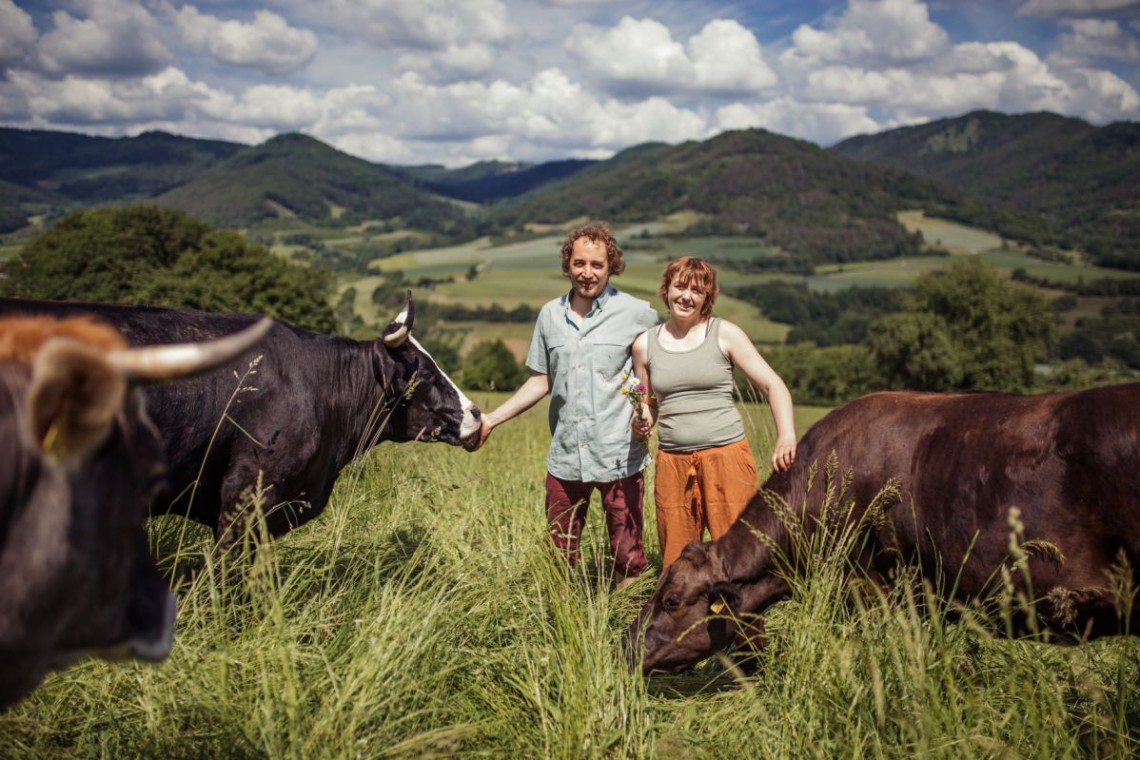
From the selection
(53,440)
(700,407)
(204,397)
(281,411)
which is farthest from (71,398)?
(700,407)

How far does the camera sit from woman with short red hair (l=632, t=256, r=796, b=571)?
15.2ft

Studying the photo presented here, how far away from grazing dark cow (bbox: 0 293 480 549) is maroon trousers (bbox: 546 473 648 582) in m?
1.00

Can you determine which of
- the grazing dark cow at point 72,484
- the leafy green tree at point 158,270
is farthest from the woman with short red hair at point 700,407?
the leafy green tree at point 158,270

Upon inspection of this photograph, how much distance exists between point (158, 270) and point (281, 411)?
156 feet

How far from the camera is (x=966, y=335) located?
195 ft

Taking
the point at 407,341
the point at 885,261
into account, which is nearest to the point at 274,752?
the point at 407,341

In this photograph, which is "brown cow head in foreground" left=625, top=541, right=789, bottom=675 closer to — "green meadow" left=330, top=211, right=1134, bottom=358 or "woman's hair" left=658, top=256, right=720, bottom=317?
"woman's hair" left=658, top=256, right=720, bottom=317

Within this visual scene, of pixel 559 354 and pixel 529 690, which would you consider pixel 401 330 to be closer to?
pixel 559 354

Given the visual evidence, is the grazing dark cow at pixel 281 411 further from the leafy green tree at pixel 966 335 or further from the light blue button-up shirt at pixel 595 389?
the leafy green tree at pixel 966 335

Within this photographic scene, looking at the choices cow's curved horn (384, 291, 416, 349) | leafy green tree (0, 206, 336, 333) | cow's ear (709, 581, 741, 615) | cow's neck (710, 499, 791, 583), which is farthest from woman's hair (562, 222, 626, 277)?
leafy green tree (0, 206, 336, 333)

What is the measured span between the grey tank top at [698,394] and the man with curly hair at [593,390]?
34 centimetres

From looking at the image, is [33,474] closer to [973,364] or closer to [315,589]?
[315,589]

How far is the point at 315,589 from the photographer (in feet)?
15.0

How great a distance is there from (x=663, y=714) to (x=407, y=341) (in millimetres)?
3283
